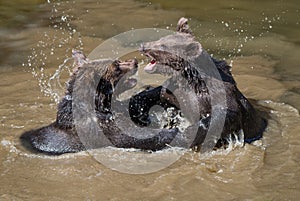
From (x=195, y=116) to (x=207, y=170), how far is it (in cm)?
64

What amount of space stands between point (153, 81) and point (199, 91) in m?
1.71

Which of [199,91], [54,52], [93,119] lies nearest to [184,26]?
[199,91]

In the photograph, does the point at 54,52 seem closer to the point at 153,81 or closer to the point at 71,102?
the point at 153,81

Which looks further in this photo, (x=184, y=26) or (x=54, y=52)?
(x=54, y=52)

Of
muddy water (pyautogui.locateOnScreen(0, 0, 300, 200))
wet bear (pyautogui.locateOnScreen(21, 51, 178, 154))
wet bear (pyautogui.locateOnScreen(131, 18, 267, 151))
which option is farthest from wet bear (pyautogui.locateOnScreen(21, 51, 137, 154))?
wet bear (pyautogui.locateOnScreen(131, 18, 267, 151))

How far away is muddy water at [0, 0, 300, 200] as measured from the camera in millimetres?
5566

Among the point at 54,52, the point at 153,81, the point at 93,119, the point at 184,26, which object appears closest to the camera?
the point at 93,119

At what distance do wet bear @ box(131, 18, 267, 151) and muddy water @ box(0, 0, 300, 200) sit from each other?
9.2 inches

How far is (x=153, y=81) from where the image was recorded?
7754 millimetres

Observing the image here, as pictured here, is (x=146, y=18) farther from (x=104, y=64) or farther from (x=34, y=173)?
(x=34, y=173)

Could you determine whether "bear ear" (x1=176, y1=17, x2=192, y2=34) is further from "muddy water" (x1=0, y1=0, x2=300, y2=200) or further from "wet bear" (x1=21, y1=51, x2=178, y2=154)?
"muddy water" (x1=0, y1=0, x2=300, y2=200)

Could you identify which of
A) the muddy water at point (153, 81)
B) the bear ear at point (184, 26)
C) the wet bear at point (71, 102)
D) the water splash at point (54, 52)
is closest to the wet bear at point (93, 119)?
the wet bear at point (71, 102)

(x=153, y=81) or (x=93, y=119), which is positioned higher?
(x=93, y=119)

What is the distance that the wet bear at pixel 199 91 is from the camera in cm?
607
